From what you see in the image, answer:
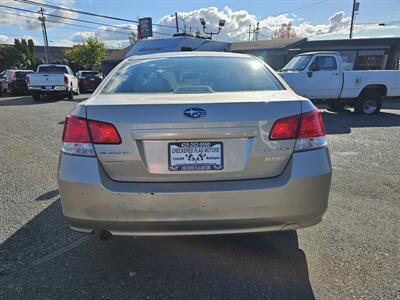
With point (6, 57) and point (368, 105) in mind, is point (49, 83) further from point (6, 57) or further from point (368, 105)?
point (6, 57)

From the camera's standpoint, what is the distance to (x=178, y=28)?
3875cm

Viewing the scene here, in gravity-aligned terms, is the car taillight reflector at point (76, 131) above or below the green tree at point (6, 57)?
below

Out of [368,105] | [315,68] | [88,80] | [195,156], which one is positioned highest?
[315,68]

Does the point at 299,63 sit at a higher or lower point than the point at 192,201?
higher

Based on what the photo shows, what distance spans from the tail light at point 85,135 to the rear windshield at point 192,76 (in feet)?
1.92

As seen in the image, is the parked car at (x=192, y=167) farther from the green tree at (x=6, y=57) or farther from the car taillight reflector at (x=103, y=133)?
the green tree at (x=6, y=57)

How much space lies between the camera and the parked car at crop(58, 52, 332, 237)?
7.27 ft

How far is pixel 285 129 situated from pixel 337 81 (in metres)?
10.5

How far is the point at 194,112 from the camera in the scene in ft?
7.29

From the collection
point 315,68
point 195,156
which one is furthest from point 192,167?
point 315,68

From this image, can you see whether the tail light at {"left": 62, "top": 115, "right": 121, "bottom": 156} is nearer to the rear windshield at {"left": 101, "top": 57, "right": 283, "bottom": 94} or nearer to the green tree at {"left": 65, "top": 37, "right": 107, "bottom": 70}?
the rear windshield at {"left": 101, "top": 57, "right": 283, "bottom": 94}

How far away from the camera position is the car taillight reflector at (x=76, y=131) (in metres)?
2.29

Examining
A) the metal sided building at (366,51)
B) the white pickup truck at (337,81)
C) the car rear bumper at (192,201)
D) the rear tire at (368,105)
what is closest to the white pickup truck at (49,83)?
the white pickup truck at (337,81)

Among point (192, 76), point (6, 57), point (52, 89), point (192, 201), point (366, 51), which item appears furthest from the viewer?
point (6, 57)
